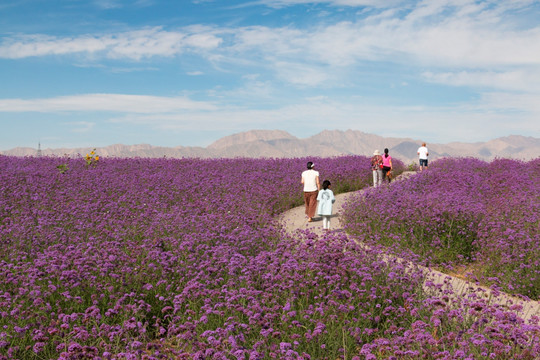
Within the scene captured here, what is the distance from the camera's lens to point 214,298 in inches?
192

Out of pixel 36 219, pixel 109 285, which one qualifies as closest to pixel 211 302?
pixel 109 285

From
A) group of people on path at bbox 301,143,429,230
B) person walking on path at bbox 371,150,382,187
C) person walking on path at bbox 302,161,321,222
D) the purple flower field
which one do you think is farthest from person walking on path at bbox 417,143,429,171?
the purple flower field

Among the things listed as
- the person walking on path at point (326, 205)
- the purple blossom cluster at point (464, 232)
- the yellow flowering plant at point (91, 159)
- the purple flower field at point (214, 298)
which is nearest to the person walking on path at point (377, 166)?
the purple blossom cluster at point (464, 232)

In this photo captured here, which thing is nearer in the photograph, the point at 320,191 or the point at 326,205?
the point at 326,205

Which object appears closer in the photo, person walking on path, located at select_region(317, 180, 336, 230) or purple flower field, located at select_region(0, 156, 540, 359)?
purple flower field, located at select_region(0, 156, 540, 359)

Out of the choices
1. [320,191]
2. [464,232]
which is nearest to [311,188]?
[320,191]

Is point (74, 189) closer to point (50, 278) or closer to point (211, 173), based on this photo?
point (211, 173)

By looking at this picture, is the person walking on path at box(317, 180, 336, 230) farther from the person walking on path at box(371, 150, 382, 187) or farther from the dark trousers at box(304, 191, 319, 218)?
the person walking on path at box(371, 150, 382, 187)

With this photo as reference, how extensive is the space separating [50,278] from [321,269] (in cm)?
327

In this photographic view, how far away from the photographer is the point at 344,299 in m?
4.89

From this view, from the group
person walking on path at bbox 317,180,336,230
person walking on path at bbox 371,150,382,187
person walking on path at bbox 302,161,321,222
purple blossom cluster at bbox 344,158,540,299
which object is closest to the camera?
purple blossom cluster at bbox 344,158,540,299

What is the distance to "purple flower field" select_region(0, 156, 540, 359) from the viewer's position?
363 cm

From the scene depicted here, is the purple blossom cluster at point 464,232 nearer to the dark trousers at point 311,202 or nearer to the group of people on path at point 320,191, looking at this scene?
the group of people on path at point 320,191

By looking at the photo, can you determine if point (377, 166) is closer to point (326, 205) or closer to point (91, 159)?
point (326, 205)
